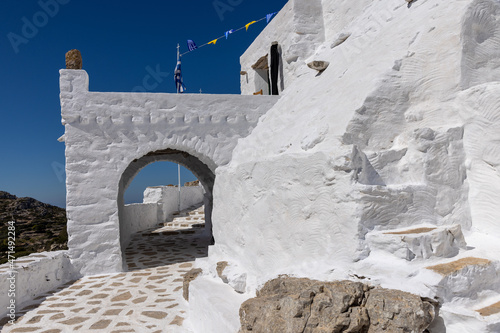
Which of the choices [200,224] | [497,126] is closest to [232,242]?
[497,126]

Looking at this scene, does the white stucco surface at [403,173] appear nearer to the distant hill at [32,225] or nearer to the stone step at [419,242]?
the stone step at [419,242]

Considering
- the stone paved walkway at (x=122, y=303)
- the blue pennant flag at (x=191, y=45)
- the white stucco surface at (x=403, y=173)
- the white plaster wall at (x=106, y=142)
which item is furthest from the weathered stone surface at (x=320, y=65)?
the blue pennant flag at (x=191, y=45)

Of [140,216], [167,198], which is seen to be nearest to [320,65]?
[140,216]

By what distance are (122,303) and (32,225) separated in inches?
219

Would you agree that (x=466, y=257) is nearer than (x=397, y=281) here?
No

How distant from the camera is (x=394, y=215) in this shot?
99.9 inches

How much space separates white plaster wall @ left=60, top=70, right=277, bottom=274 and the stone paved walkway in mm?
684

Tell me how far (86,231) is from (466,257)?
612 cm

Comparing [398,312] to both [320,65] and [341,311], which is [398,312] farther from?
[320,65]

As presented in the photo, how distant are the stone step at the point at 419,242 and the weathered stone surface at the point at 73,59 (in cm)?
652

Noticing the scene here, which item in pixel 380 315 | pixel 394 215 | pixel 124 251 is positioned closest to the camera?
pixel 380 315

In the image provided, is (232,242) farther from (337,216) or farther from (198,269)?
(337,216)

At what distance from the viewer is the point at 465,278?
6.97 ft

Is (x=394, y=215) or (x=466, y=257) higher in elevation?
(x=394, y=215)
